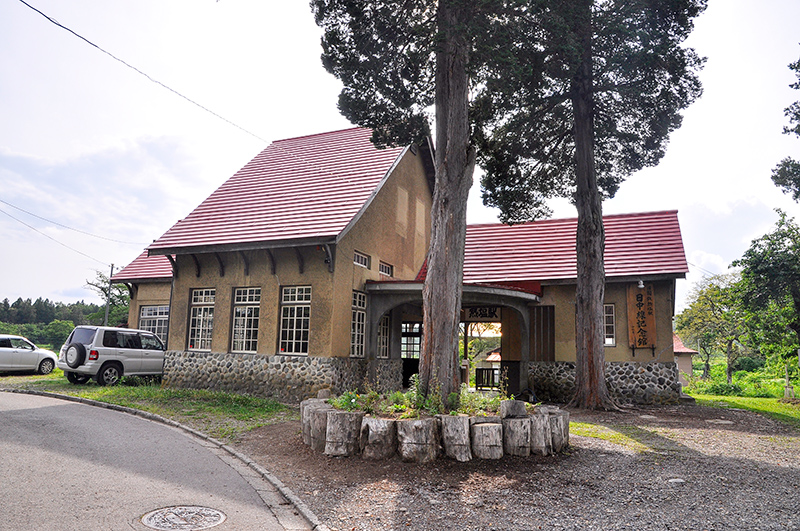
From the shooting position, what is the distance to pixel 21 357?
1872cm

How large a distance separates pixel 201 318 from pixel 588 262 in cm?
1150

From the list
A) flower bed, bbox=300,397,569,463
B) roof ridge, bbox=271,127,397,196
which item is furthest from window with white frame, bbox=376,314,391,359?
flower bed, bbox=300,397,569,463

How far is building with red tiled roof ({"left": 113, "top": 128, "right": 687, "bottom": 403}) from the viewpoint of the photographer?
47.3ft

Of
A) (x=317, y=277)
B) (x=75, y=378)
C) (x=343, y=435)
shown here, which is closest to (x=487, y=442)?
(x=343, y=435)

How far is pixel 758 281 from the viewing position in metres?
19.3

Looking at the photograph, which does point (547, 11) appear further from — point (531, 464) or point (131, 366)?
point (131, 366)

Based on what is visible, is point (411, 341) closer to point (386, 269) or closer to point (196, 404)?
point (386, 269)

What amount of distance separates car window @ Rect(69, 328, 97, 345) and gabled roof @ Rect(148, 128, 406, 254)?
304 centimetres

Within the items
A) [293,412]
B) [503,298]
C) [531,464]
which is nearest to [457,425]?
[531,464]

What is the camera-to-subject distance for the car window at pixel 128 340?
16531 millimetres

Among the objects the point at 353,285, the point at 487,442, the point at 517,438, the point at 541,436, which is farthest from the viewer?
the point at 353,285

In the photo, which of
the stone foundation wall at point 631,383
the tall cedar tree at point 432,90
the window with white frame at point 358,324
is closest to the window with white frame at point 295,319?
the window with white frame at point 358,324

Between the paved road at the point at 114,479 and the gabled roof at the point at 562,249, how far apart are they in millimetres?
12469

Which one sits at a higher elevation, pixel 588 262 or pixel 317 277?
pixel 588 262
